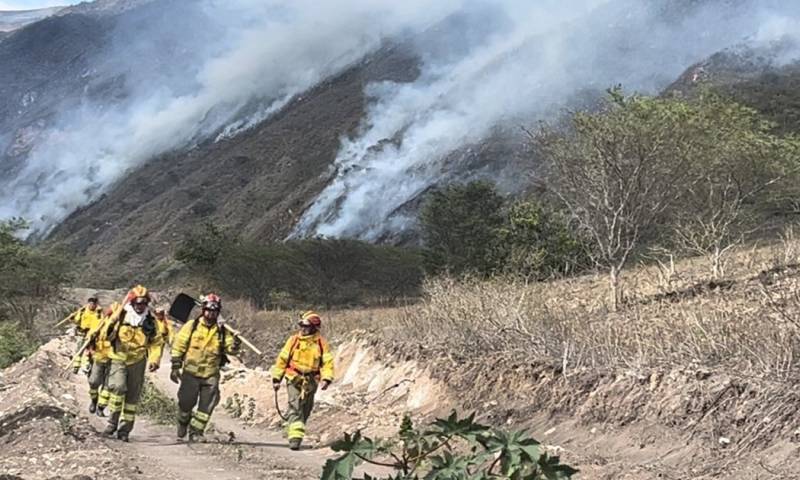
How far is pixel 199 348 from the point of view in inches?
387

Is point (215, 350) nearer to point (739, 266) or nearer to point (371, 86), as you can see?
point (739, 266)

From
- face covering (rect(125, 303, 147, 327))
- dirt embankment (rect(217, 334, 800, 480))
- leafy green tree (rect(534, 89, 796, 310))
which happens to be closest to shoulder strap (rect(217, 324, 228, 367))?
face covering (rect(125, 303, 147, 327))

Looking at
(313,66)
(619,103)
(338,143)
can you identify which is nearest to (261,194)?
(338,143)

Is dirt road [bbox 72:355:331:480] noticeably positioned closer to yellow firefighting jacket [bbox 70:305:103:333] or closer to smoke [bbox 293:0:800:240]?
yellow firefighting jacket [bbox 70:305:103:333]

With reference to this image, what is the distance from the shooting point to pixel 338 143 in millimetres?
108750

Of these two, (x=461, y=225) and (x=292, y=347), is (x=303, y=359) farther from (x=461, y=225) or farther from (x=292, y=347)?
(x=461, y=225)

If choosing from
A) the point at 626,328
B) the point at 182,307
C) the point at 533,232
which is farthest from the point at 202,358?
the point at 533,232

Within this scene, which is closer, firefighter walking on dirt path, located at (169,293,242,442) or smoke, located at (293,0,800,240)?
firefighter walking on dirt path, located at (169,293,242,442)

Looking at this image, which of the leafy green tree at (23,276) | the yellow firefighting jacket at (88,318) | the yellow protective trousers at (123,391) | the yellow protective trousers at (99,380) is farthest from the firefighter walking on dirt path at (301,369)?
the leafy green tree at (23,276)

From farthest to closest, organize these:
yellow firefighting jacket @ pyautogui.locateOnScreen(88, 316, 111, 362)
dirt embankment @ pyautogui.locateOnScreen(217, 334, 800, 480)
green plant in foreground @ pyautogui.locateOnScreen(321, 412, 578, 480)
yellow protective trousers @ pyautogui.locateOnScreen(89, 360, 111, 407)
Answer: yellow protective trousers @ pyautogui.locateOnScreen(89, 360, 111, 407)
yellow firefighting jacket @ pyautogui.locateOnScreen(88, 316, 111, 362)
dirt embankment @ pyautogui.locateOnScreen(217, 334, 800, 480)
green plant in foreground @ pyautogui.locateOnScreen(321, 412, 578, 480)

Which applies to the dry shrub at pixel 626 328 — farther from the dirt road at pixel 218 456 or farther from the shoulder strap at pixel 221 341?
the shoulder strap at pixel 221 341

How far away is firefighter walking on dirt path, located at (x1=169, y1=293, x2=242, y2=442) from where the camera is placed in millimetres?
9836

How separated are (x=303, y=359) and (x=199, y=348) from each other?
1.30 meters

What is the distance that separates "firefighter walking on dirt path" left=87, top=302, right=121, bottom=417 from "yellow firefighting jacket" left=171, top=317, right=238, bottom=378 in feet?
3.33
